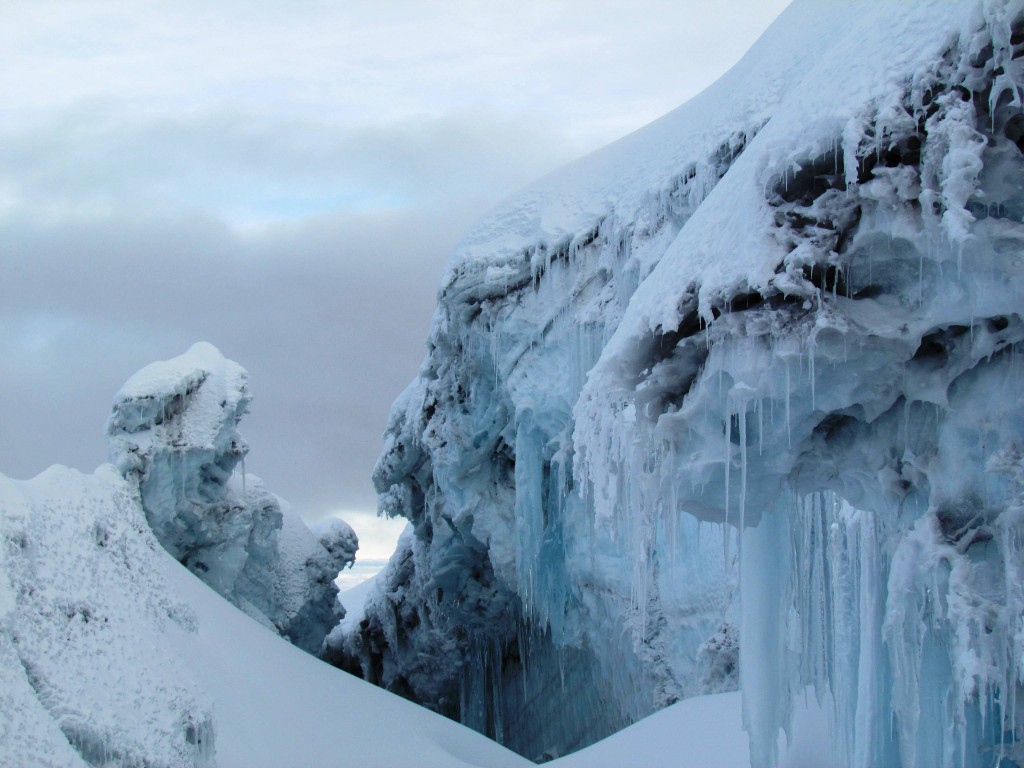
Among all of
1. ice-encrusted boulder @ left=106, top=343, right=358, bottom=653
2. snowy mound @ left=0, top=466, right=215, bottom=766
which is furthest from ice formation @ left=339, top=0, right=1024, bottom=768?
ice-encrusted boulder @ left=106, top=343, right=358, bottom=653

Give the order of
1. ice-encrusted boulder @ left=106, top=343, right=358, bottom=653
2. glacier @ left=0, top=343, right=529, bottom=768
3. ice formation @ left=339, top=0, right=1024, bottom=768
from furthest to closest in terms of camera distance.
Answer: ice-encrusted boulder @ left=106, top=343, right=358, bottom=653, glacier @ left=0, top=343, right=529, bottom=768, ice formation @ left=339, top=0, right=1024, bottom=768

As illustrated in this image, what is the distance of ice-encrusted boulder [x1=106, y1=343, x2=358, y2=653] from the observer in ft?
53.9

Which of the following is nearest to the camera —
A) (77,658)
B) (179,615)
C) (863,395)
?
(863,395)

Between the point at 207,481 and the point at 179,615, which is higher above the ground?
the point at 207,481

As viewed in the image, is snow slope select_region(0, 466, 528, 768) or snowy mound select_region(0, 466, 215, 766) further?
snow slope select_region(0, 466, 528, 768)

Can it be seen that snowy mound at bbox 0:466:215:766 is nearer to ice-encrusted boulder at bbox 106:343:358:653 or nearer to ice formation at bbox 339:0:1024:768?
ice formation at bbox 339:0:1024:768

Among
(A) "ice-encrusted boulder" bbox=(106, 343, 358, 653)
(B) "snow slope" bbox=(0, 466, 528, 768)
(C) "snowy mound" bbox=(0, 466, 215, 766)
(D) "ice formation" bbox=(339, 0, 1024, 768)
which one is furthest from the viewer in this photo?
(A) "ice-encrusted boulder" bbox=(106, 343, 358, 653)

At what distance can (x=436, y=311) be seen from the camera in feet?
51.5

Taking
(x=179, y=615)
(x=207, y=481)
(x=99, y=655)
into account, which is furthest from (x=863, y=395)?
(x=207, y=481)

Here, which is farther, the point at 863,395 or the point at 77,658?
the point at 77,658

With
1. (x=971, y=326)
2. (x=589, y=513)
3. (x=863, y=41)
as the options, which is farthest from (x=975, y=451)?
(x=589, y=513)

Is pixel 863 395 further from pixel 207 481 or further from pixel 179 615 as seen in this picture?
pixel 207 481

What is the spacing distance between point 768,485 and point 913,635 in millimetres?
1170

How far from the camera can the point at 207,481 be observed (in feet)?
57.2
